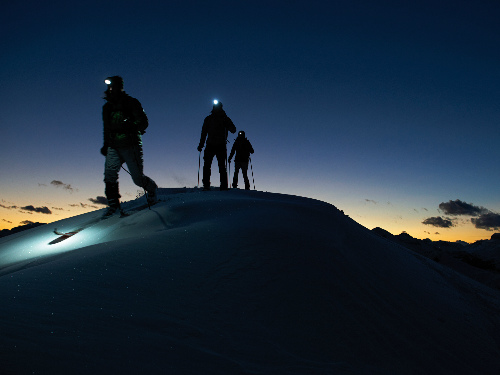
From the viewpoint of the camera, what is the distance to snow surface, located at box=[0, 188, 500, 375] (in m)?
1.24

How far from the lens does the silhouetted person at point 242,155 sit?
36.2 ft

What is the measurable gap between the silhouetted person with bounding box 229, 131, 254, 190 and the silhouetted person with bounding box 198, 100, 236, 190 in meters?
3.76

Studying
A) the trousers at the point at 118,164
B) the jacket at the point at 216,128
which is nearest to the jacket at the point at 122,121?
the trousers at the point at 118,164

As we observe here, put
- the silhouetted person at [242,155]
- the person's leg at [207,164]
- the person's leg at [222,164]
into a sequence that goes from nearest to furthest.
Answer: the person's leg at [222,164]
the person's leg at [207,164]
the silhouetted person at [242,155]

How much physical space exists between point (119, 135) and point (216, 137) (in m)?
2.50

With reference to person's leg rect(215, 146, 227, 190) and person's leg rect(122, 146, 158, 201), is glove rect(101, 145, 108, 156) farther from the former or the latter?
person's leg rect(215, 146, 227, 190)

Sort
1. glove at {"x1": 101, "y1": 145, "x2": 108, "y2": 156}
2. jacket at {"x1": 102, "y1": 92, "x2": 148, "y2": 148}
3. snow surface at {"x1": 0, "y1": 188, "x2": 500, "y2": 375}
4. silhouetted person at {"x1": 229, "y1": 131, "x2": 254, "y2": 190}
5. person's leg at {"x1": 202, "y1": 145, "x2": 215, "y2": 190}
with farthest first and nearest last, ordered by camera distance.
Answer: silhouetted person at {"x1": 229, "y1": 131, "x2": 254, "y2": 190}, person's leg at {"x1": 202, "y1": 145, "x2": 215, "y2": 190}, glove at {"x1": 101, "y1": 145, "x2": 108, "y2": 156}, jacket at {"x1": 102, "y1": 92, "x2": 148, "y2": 148}, snow surface at {"x1": 0, "y1": 188, "x2": 500, "y2": 375}

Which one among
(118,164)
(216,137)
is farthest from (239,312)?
(216,137)

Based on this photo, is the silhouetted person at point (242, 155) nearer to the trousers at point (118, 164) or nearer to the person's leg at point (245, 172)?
the person's leg at point (245, 172)

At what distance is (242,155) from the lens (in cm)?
1104

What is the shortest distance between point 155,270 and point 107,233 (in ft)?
6.72

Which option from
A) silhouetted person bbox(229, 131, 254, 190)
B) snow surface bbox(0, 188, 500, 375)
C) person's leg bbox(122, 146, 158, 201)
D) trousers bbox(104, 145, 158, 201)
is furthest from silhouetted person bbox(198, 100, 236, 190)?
snow surface bbox(0, 188, 500, 375)

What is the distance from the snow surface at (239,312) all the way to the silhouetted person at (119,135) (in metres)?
2.40

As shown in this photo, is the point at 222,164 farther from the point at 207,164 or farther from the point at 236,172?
the point at 236,172
